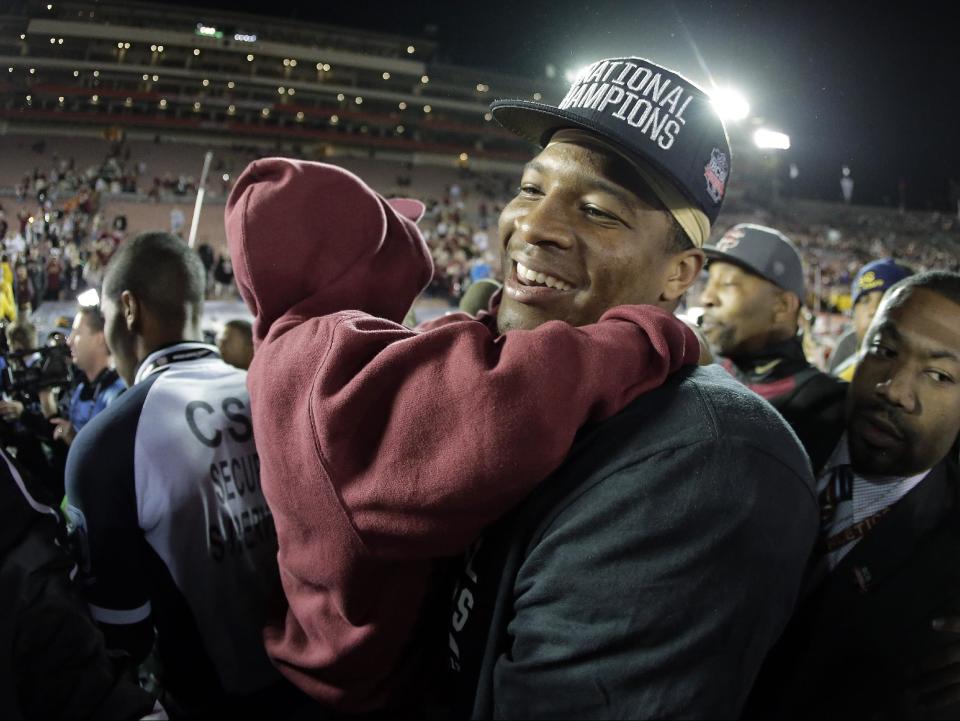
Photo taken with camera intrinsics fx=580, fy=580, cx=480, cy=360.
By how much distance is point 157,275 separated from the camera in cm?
221

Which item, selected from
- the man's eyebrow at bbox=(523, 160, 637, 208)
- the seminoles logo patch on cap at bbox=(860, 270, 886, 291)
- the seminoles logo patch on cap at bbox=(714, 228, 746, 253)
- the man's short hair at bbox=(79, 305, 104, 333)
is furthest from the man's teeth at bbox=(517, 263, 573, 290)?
the seminoles logo patch on cap at bbox=(860, 270, 886, 291)

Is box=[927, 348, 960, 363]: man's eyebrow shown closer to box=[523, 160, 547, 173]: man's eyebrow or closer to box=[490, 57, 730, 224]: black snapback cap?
box=[490, 57, 730, 224]: black snapback cap

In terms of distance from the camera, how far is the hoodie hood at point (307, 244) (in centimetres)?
129

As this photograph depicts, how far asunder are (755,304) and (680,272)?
2.03 metres

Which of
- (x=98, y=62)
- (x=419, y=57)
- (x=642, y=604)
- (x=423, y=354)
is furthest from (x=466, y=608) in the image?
(x=419, y=57)

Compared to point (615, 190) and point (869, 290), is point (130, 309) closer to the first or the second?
point (615, 190)

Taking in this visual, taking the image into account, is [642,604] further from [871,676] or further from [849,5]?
[849,5]

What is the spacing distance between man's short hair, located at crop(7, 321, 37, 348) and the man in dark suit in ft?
8.06

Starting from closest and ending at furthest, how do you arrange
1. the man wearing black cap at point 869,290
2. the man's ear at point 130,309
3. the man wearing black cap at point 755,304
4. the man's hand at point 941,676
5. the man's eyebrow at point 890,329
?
1. the man's hand at point 941,676
2. the man's eyebrow at point 890,329
3. the man's ear at point 130,309
4. the man wearing black cap at point 755,304
5. the man wearing black cap at point 869,290

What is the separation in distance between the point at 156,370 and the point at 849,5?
220cm

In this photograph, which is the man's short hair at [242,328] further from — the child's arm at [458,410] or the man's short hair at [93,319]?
the child's arm at [458,410]

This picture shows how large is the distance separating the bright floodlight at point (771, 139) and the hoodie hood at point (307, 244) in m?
0.97

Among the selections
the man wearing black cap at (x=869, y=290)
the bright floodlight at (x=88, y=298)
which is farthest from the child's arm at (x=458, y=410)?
the man wearing black cap at (x=869, y=290)

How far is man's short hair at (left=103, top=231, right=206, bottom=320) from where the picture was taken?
7.16ft
